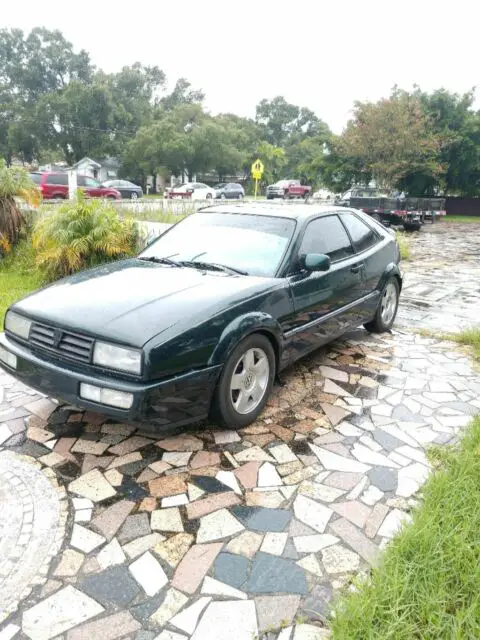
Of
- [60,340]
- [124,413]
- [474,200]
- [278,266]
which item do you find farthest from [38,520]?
[474,200]

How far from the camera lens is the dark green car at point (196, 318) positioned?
2.82 m

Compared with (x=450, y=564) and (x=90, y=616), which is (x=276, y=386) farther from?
(x=90, y=616)

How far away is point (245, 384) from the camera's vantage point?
339 cm

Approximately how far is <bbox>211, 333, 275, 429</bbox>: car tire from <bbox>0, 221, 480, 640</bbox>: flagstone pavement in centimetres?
15

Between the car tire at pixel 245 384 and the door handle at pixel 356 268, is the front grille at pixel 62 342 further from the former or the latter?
the door handle at pixel 356 268

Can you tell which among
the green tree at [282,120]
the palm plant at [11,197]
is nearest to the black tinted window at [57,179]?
the palm plant at [11,197]

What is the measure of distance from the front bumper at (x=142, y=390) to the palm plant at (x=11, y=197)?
248 inches

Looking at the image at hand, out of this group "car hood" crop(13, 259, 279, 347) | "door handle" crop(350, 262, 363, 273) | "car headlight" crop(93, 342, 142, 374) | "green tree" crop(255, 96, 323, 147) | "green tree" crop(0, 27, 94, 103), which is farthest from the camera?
"green tree" crop(255, 96, 323, 147)

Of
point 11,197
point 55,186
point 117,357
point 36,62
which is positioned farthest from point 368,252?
point 36,62

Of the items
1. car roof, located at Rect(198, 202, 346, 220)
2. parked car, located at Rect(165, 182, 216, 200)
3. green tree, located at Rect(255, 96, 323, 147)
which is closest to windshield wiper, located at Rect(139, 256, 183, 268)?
car roof, located at Rect(198, 202, 346, 220)

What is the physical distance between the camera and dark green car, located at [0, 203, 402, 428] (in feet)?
9.27

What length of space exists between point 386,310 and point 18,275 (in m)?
5.88

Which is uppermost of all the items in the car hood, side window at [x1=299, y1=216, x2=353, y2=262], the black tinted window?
the black tinted window

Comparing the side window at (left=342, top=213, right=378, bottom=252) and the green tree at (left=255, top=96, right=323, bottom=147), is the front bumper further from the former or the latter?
the green tree at (left=255, top=96, right=323, bottom=147)
